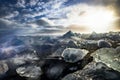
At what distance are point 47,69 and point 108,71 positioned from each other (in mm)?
2826

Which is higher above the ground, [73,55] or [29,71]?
[73,55]

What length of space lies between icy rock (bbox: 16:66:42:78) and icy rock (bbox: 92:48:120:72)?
254cm

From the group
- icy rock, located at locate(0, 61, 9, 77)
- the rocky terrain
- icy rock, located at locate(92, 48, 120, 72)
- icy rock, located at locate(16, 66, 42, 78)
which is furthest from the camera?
icy rock, located at locate(0, 61, 9, 77)

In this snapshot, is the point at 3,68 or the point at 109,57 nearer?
the point at 109,57

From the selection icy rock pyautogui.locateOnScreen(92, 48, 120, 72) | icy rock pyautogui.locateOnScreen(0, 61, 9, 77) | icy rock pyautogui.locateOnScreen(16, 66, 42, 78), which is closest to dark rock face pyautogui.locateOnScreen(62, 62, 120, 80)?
icy rock pyautogui.locateOnScreen(92, 48, 120, 72)

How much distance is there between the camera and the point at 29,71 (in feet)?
26.0

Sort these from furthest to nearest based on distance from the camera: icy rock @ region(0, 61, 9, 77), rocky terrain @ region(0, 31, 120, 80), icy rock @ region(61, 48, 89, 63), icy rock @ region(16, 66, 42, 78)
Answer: icy rock @ region(0, 61, 9, 77) < icy rock @ region(61, 48, 89, 63) < icy rock @ region(16, 66, 42, 78) < rocky terrain @ region(0, 31, 120, 80)

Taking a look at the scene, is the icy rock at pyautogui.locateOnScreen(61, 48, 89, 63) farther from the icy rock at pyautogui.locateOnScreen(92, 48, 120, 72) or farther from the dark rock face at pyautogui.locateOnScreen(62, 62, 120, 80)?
the dark rock face at pyautogui.locateOnScreen(62, 62, 120, 80)

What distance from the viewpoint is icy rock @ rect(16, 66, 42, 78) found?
773 centimetres

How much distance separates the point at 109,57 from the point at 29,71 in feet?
11.4

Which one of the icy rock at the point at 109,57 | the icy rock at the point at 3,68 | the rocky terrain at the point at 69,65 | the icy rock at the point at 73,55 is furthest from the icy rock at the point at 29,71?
the icy rock at the point at 109,57

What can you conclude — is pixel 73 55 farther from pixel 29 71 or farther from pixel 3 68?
pixel 3 68

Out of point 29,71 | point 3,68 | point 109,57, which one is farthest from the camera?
point 3,68

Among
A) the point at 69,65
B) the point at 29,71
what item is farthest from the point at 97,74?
the point at 29,71
